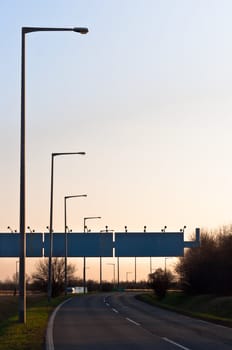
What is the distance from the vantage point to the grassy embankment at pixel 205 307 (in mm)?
38025

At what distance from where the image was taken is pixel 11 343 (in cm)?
2136

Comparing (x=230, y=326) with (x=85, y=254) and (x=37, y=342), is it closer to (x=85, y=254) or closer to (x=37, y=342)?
(x=37, y=342)

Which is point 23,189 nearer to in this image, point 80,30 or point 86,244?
point 80,30

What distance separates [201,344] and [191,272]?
4228 cm

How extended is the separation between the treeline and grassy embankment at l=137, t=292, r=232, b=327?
57.7 inches

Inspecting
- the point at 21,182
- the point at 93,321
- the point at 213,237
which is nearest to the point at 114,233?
the point at 213,237

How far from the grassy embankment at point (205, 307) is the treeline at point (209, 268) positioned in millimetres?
1466

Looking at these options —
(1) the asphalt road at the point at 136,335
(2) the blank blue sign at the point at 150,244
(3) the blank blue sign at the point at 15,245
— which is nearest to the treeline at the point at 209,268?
(2) the blank blue sign at the point at 150,244

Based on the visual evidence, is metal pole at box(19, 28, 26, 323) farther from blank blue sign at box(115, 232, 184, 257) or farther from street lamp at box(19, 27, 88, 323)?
blank blue sign at box(115, 232, 184, 257)

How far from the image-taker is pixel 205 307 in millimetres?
49281

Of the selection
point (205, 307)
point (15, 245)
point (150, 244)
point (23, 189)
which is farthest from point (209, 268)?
point (23, 189)

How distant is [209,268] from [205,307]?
12.1 meters

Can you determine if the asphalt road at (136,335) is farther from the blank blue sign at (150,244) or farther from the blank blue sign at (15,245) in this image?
the blank blue sign at (150,244)

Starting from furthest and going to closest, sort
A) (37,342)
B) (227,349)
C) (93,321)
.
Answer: (93,321)
(37,342)
(227,349)
